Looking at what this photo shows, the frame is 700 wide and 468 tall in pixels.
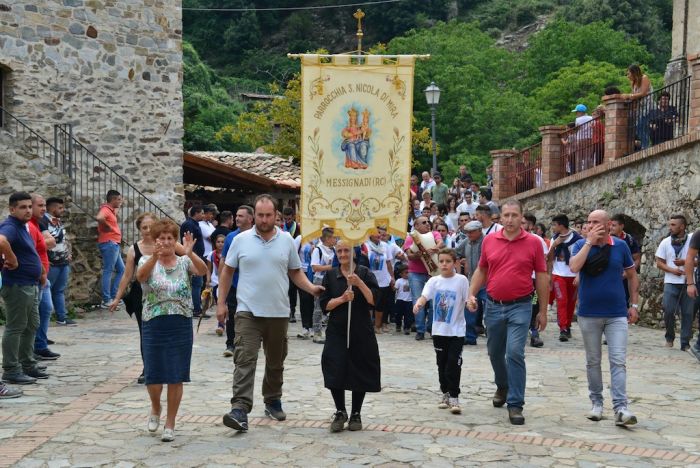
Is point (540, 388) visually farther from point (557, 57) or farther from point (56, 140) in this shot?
point (557, 57)

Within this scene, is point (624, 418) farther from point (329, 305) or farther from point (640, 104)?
point (640, 104)

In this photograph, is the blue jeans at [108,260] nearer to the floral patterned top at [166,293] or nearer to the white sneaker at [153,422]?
the floral patterned top at [166,293]

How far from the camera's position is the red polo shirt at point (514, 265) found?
8.23 m

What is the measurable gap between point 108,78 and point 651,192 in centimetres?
1049

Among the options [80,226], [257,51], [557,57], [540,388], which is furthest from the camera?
[257,51]

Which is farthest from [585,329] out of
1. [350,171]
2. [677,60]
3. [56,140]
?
[677,60]

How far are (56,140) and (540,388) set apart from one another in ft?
38.9

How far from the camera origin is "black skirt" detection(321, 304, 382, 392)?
773 centimetres

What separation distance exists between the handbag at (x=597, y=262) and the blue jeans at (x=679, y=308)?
479cm

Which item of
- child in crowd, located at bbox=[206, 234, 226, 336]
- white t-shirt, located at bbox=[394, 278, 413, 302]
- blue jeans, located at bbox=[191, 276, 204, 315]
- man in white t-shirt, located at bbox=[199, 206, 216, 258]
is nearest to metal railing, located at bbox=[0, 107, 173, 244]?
man in white t-shirt, located at bbox=[199, 206, 216, 258]

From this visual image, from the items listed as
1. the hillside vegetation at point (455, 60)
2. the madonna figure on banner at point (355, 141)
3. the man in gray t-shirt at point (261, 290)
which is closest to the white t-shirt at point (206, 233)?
the madonna figure on banner at point (355, 141)

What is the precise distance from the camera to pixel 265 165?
107ft

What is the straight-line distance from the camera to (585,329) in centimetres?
820

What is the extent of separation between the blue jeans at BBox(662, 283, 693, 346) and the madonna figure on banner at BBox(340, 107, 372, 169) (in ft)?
19.7
